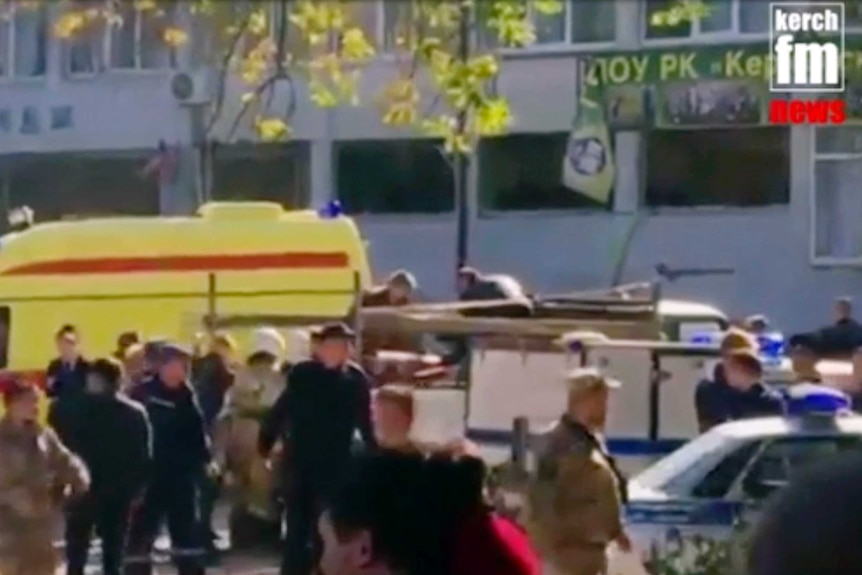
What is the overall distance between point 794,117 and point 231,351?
14.0m

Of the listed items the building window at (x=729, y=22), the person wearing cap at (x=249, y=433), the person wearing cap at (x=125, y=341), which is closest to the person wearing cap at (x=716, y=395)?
the person wearing cap at (x=249, y=433)

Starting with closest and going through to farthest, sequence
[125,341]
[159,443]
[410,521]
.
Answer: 1. [410,521]
2. [159,443]
3. [125,341]

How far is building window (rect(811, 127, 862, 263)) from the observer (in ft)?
108

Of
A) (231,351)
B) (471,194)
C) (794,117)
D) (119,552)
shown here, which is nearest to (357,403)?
(119,552)

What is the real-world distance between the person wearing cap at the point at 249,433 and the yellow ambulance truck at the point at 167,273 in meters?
3.15

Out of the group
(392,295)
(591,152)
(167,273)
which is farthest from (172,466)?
(591,152)

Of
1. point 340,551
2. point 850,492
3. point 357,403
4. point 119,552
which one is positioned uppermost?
point 850,492

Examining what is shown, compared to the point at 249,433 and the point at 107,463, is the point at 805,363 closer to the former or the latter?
the point at 249,433

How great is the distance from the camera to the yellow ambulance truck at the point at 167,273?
21.1 m

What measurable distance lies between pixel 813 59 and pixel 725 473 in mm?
5280

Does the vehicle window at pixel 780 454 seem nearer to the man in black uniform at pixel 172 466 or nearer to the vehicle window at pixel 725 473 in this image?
the vehicle window at pixel 725 473

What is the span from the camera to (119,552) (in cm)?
1537

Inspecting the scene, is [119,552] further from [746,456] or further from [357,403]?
[746,456]

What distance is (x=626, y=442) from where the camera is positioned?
1638 centimetres
